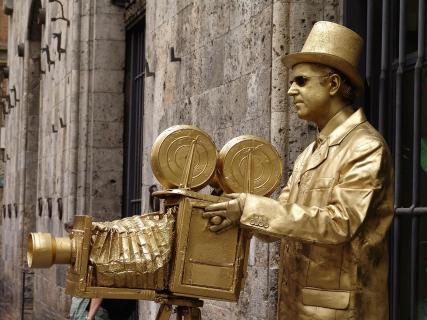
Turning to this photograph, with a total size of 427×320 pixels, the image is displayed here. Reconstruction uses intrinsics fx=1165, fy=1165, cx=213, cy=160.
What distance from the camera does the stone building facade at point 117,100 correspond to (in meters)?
7.39

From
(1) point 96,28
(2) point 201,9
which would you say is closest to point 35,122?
(1) point 96,28

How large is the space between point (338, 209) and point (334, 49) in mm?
712

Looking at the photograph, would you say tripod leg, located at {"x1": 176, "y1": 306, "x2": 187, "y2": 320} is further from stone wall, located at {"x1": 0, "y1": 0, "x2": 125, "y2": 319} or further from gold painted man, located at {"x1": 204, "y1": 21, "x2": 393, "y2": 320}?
stone wall, located at {"x1": 0, "y1": 0, "x2": 125, "y2": 319}

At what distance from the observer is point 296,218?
4668mm

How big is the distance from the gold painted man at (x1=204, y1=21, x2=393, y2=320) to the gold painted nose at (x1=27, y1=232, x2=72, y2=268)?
63 centimetres

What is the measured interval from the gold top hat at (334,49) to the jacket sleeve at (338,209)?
14.8 inches

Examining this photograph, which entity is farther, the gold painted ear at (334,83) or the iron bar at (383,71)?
the iron bar at (383,71)

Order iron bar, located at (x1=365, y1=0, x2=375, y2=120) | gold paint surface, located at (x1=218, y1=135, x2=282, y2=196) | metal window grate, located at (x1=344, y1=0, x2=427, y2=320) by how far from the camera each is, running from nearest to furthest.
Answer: gold paint surface, located at (x1=218, y1=135, x2=282, y2=196), metal window grate, located at (x1=344, y1=0, x2=427, y2=320), iron bar, located at (x1=365, y1=0, x2=375, y2=120)

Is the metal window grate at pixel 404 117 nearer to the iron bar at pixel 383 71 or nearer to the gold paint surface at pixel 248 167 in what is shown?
the iron bar at pixel 383 71

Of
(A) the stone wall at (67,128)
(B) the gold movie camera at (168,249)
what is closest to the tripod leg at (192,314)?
(B) the gold movie camera at (168,249)

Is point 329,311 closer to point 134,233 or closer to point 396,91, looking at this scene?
point 134,233

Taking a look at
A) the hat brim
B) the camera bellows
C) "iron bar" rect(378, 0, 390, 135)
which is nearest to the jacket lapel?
the hat brim

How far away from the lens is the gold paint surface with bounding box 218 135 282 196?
515 cm

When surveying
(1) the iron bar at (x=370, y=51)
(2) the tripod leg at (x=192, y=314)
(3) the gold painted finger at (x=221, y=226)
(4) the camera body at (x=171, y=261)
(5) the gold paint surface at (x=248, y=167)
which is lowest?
(2) the tripod leg at (x=192, y=314)
